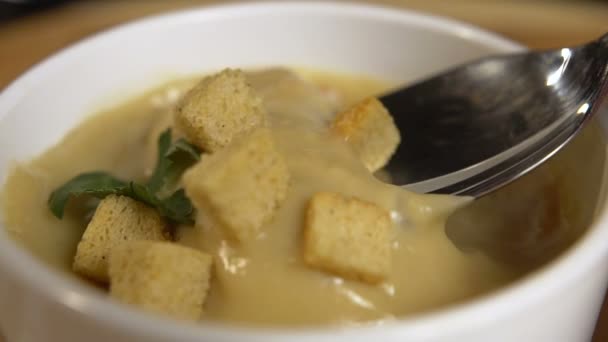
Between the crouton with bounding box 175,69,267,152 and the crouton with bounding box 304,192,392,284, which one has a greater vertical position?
the crouton with bounding box 175,69,267,152

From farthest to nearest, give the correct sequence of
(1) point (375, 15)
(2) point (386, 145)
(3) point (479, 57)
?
(1) point (375, 15) → (3) point (479, 57) → (2) point (386, 145)

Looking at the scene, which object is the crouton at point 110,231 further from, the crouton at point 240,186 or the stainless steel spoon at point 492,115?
the stainless steel spoon at point 492,115

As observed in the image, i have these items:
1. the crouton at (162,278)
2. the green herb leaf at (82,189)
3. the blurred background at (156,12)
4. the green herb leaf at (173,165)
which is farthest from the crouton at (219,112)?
the blurred background at (156,12)

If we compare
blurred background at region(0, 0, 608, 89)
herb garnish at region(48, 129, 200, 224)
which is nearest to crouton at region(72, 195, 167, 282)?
herb garnish at region(48, 129, 200, 224)

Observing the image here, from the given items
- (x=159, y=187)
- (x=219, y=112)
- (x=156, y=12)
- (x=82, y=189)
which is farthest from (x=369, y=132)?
(x=156, y=12)

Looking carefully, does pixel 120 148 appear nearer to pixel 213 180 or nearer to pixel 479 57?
pixel 213 180

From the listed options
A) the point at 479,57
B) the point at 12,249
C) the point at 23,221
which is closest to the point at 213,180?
the point at 12,249

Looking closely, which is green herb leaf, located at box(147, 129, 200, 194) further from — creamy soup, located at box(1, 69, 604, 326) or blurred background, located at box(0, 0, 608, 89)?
blurred background, located at box(0, 0, 608, 89)

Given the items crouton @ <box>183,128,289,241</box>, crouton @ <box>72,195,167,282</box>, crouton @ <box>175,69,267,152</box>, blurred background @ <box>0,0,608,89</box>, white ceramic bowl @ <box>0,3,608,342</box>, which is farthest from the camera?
blurred background @ <box>0,0,608,89</box>

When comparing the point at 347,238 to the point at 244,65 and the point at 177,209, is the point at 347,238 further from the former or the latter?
the point at 244,65
